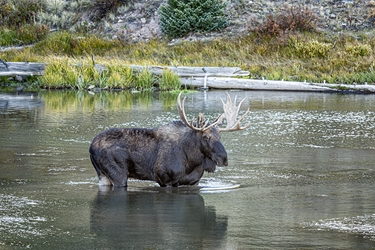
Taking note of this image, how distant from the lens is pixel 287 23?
36.0m

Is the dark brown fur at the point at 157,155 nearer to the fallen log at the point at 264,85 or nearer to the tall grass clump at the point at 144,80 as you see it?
the fallen log at the point at 264,85

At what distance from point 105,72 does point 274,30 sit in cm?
916

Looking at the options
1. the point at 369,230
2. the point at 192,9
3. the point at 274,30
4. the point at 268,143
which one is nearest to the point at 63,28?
the point at 192,9

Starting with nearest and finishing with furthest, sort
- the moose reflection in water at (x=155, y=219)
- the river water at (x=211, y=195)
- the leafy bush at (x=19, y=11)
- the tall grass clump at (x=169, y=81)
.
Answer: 1. the moose reflection in water at (x=155, y=219)
2. the river water at (x=211, y=195)
3. the tall grass clump at (x=169, y=81)
4. the leafy bush at (x=19, y=11)

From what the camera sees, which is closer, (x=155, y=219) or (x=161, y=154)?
(x=155, y=219)

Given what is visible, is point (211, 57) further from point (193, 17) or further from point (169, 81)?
point (169, 81)

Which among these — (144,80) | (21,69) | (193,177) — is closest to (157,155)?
(193,177)

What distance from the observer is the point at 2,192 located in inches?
418

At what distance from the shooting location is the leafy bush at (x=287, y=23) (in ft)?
117

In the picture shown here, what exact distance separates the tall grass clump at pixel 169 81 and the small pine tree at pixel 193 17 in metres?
8.72

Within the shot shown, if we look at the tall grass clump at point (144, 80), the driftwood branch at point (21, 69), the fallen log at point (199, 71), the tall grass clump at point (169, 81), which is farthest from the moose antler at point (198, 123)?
the driftwood branch at point (21, 69)

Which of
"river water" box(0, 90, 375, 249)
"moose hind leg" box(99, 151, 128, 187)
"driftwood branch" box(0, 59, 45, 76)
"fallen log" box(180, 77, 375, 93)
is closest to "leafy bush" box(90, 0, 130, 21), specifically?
"driftwood branch" box(0, 59, 45, 76)

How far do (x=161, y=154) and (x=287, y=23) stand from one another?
85.4ft

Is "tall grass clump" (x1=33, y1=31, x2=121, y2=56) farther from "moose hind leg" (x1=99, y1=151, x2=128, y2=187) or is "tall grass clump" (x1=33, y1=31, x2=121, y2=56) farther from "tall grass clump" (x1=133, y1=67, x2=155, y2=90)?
"moose hind leg" (x1=99, y1=151, x2=128, y2=187)
